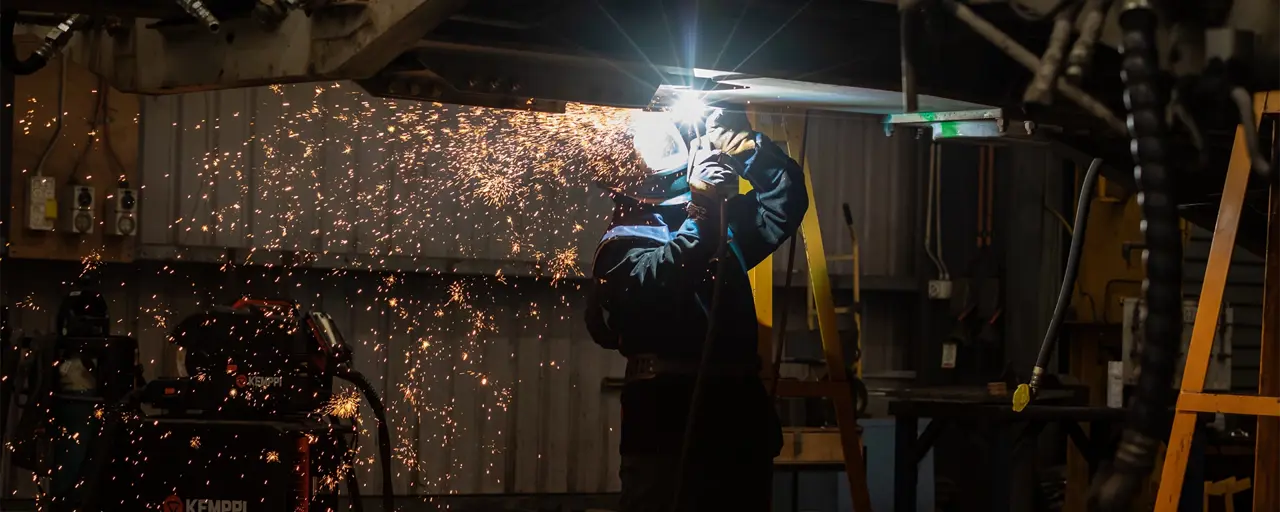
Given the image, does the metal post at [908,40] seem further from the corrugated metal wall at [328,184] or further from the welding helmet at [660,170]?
the corrugated metal wall at [328,184]

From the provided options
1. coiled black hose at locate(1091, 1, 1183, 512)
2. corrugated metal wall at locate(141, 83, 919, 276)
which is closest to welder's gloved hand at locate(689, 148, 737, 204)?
coiled black hose at locate(1091, 1, 1183, 512)

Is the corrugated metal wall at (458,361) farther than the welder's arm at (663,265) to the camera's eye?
Yes

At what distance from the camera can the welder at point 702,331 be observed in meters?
4.34

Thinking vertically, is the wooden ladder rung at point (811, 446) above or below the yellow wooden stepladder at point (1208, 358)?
below

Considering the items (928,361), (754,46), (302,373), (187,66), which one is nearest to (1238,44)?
(754,46)

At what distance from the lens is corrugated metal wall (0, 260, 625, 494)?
7855mm

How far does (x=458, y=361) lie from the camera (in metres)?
8.40

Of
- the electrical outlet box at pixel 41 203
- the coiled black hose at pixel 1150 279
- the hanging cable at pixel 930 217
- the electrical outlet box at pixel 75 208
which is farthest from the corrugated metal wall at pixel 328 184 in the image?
the coiled black hose at pixel 1150 279

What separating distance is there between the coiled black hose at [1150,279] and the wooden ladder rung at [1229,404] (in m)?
1.08

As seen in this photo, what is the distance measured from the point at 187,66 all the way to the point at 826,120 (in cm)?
680

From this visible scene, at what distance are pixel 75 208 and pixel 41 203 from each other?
17 centimetres

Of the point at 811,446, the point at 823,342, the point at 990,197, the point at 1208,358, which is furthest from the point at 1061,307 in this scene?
the point at 990,197

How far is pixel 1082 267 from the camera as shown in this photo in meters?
8.96

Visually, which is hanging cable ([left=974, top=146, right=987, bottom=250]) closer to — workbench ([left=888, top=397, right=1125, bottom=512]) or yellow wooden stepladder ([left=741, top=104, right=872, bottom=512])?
workbench ([left=888, top=397, right=1125, bottom=512])
